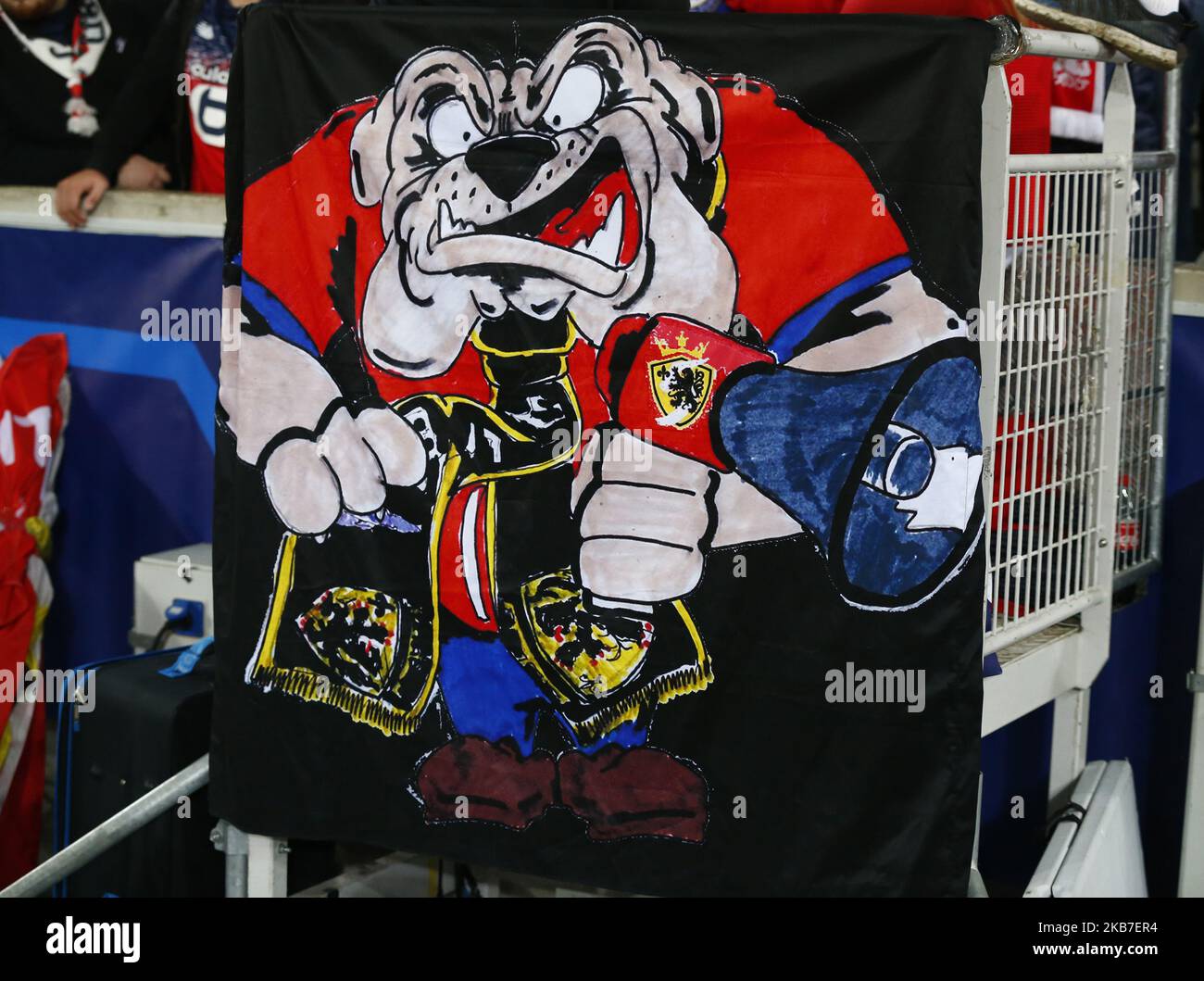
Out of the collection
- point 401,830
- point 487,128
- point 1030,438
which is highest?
point 487,128

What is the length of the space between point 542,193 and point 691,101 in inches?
10.9

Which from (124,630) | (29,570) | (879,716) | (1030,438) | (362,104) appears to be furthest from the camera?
(124,630)

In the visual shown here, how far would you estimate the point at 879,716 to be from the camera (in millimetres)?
2373

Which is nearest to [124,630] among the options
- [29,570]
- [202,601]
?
[29,570]

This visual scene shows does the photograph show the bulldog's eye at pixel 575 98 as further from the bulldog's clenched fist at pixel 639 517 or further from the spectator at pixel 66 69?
the spectator at pixel 66 69

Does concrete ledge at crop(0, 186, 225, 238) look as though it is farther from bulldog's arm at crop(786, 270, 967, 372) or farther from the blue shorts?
bulldog's arm at crop(786, 270, 967, 372)

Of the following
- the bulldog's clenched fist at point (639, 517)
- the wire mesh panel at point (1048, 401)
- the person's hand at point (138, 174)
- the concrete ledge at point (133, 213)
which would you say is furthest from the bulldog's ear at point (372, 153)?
the person's hand at point (138, 174)

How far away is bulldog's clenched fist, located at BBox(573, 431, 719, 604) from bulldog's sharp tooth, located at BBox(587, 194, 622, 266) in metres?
0.27

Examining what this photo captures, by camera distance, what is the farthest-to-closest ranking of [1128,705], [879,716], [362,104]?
1. [1128,705]
2. [362,104]
3. [879,716]

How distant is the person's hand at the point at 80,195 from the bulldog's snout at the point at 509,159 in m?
1.96

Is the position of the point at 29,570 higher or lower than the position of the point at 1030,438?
lower
